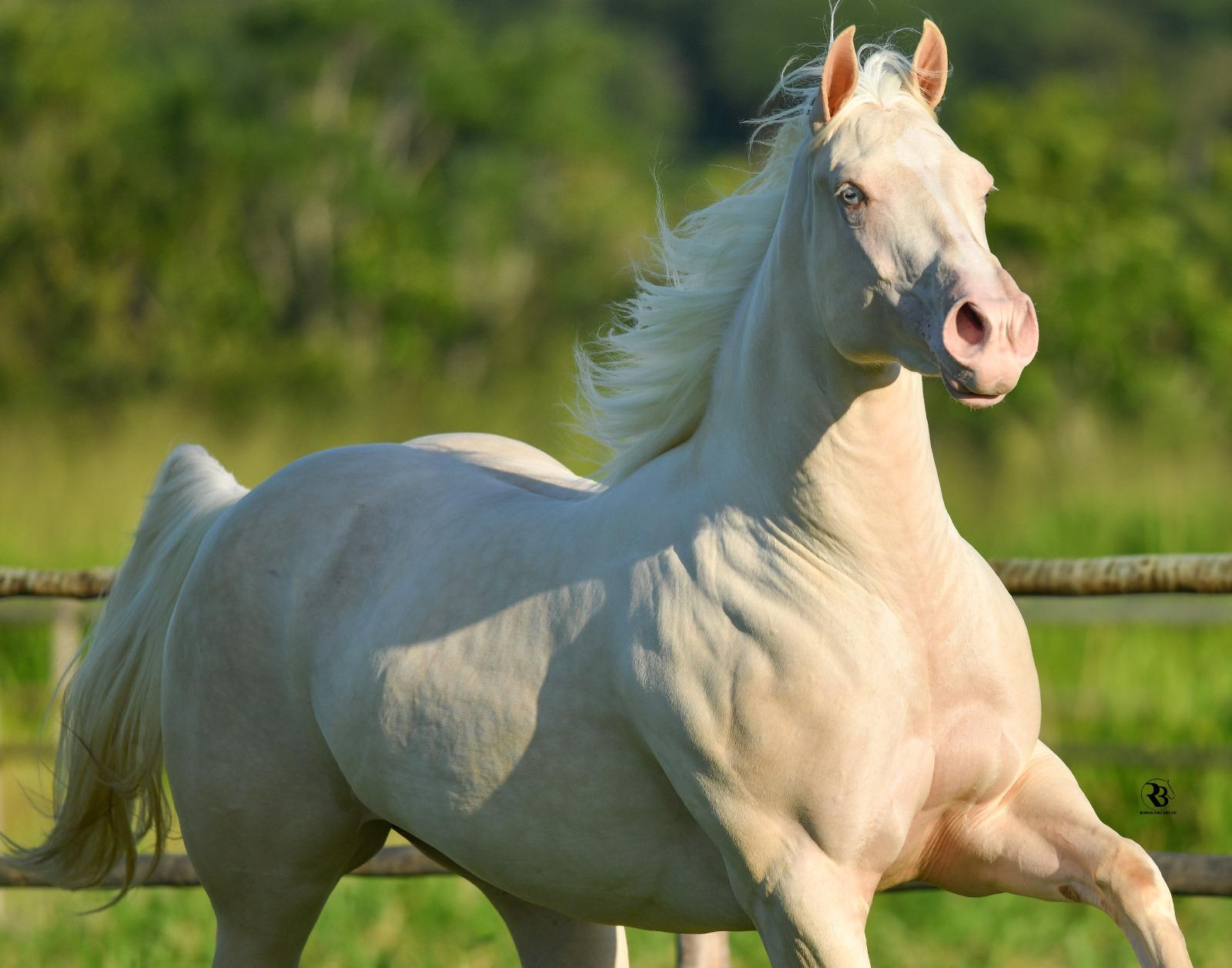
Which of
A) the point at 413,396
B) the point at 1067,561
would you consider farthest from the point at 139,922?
the point at 413,396

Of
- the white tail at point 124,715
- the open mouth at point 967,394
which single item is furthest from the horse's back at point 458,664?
the open mouth at point 967,394

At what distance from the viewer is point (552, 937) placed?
337 cm

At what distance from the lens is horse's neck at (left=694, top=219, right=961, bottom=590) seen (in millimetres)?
2496

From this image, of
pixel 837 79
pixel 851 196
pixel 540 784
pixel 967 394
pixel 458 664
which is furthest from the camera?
pixel 458 664

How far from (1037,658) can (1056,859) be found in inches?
209

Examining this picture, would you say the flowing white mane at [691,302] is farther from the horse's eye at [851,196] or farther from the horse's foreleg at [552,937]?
the horse's foreleg at [552,937]

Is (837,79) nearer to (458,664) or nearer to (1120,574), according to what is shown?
(458,664)

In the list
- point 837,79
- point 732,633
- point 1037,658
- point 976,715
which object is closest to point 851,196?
point 837,79

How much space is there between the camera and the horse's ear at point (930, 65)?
2.54 m

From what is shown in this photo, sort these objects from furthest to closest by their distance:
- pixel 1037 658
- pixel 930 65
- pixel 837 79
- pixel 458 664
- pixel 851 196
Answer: pixel 1037 658
pixel 458 664
pixel 930 65
pixel 837 79
pixel 851 196

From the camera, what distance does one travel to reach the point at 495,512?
3.00 m

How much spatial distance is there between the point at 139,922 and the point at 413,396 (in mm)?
8343

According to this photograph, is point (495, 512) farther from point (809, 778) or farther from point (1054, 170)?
point (1054, 170)

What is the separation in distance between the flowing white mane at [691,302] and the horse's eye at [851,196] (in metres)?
0.26
